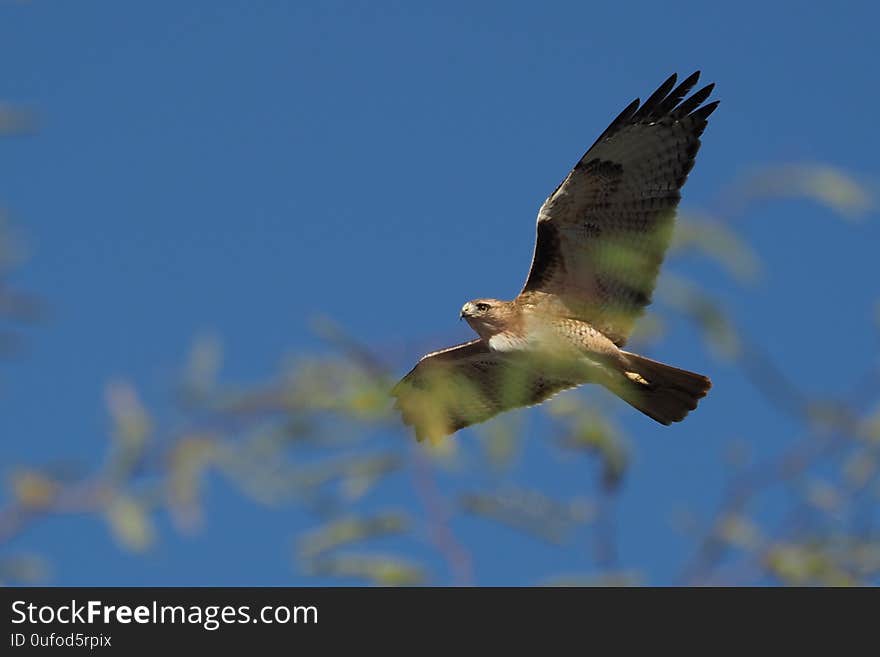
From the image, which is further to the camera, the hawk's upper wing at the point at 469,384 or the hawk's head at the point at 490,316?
the hawk's upper wing at the point at 469,384

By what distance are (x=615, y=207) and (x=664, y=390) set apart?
3.88 ft

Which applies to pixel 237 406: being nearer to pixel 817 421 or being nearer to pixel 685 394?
pixel 817 421

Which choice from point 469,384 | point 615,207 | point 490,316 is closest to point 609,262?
point 615,207

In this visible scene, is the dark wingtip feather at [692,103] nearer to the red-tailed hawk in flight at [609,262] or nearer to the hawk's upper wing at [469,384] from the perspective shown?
the red-tailed hawk in flight at [609,262]

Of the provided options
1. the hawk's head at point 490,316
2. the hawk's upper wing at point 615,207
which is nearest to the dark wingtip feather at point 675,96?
the hawk's upper wing at point 615,207

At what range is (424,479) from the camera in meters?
3.41

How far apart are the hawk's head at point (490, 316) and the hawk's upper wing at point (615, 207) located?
0.29m

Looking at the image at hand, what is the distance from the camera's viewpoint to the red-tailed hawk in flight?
671cm

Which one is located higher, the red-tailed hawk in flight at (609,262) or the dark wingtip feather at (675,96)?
the dark wingtip feather at (675,96)

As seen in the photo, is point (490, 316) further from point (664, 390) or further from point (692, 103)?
point (692, 103)

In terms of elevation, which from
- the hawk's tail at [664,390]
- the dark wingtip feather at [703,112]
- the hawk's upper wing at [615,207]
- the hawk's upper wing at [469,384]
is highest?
the dark wingtip feather at [703,112]

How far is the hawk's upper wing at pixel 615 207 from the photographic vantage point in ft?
22.2
